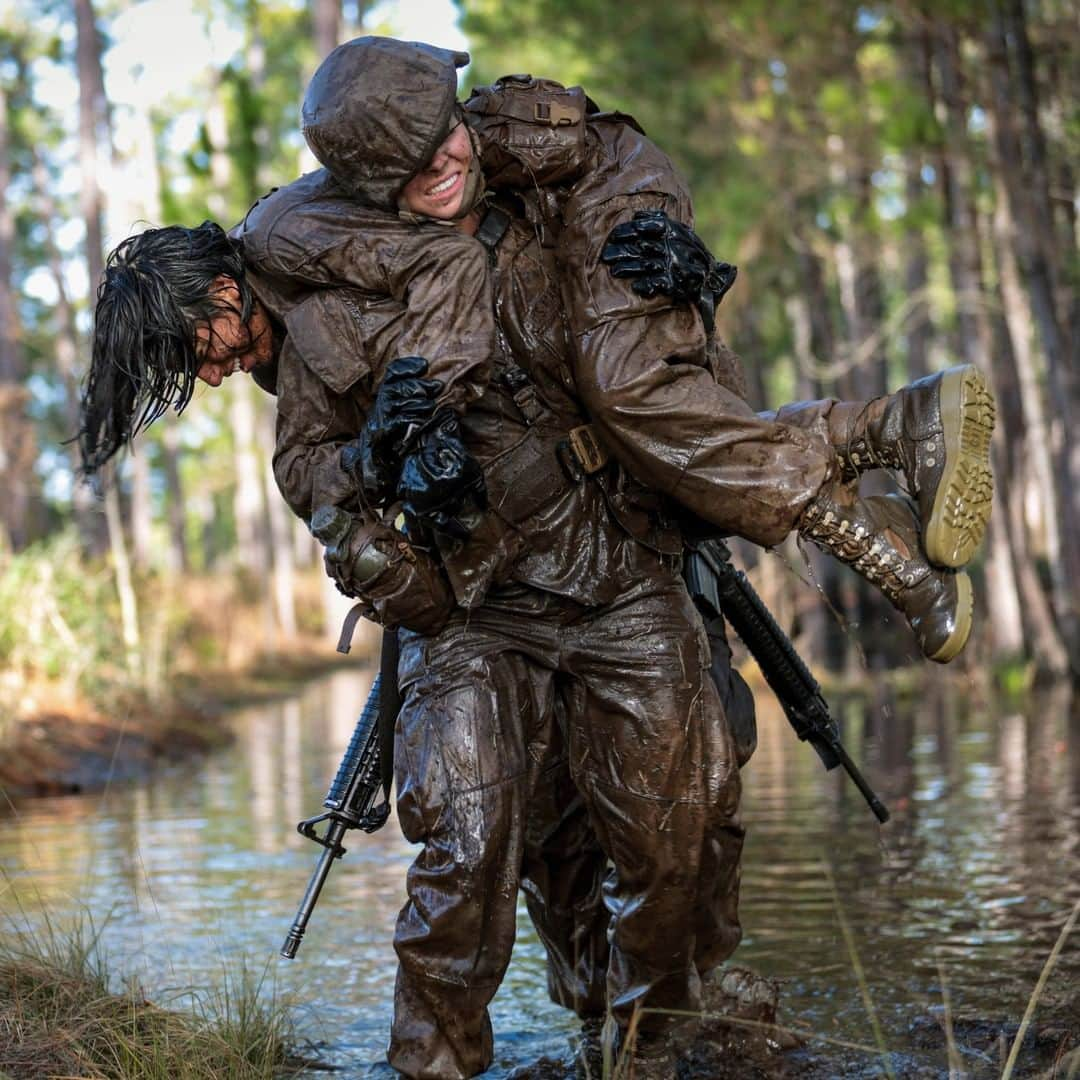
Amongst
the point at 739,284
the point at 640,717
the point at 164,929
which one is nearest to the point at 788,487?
the point at 640,717

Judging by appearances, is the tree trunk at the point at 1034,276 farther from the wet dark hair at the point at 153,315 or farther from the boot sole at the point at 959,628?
the wet dark hair at the point at 153,315

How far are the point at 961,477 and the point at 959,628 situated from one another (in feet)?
1.24

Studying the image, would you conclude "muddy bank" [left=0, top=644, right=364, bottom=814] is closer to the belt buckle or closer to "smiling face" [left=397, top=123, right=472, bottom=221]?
the belt buckle

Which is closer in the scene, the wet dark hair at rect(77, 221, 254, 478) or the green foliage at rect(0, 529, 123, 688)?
the wet dark hair at rect(77, 221, 254, 478)

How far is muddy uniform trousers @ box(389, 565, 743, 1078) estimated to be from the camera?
4.35 metres

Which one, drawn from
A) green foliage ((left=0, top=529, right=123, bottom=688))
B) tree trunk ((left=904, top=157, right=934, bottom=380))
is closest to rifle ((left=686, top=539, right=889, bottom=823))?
green foliage ((left=0, top=529, right=123, bottom=688))

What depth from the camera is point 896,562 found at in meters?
4.43

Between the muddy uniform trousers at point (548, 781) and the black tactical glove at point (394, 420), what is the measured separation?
1.82 ft

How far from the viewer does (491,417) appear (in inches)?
183

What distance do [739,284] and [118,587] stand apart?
10405 millimetres

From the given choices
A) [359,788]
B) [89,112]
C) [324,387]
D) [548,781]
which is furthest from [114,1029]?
[89,112]

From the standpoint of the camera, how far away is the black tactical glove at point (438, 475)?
3959 millimetres

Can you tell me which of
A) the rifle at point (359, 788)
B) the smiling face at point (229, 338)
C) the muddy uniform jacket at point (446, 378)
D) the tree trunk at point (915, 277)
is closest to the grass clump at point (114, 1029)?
the rifle at point (359, 788)

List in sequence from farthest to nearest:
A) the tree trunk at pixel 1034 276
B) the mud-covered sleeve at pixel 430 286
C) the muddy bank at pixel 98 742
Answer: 1. the tree trunk at pixel 1034 276
2. the muddy bank at pixel 98 742
3. the mud-covered sleeve at pixel 430 286
